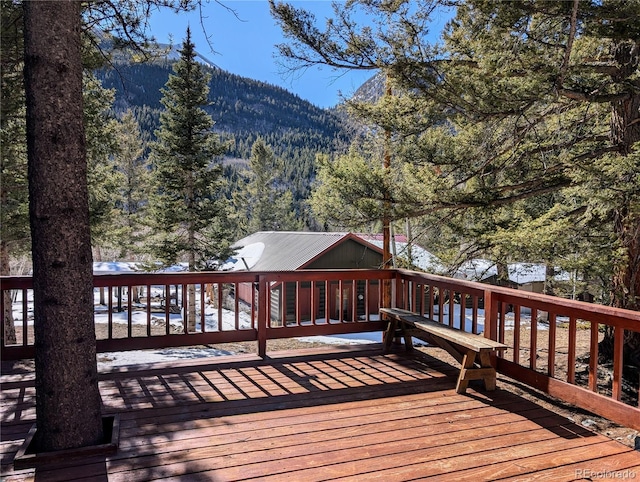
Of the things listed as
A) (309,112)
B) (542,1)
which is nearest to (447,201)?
(542,1)

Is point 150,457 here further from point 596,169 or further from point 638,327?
point 596,169

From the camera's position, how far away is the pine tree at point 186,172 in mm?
12750

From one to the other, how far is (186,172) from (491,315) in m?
11.2

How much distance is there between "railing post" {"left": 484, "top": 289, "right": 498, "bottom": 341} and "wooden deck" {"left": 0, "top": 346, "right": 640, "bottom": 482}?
53 cm

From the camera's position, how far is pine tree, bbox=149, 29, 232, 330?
41.8 feet

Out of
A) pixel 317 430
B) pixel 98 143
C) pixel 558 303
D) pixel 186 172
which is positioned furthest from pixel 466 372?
pixel 186 172

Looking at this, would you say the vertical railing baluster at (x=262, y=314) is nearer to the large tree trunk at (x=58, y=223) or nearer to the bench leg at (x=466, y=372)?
the bench leg at (x=466, y=372)

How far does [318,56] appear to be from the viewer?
642cm

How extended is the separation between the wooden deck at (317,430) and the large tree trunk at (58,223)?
375 millimetres

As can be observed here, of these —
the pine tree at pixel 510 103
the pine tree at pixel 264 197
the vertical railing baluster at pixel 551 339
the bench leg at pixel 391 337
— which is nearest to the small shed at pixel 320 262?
the pine tree at pixel 510 103

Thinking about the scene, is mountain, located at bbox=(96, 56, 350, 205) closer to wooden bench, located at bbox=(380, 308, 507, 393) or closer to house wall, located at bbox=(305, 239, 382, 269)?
house wall, located at bbox=(305, 239, 382, 269)

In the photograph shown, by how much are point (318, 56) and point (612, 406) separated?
557cm

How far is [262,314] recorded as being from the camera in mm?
4594

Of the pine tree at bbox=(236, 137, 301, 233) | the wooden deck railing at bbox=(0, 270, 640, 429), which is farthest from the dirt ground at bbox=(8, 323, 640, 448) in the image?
the pine tree at bbox=(236, 137, 301, 233)
